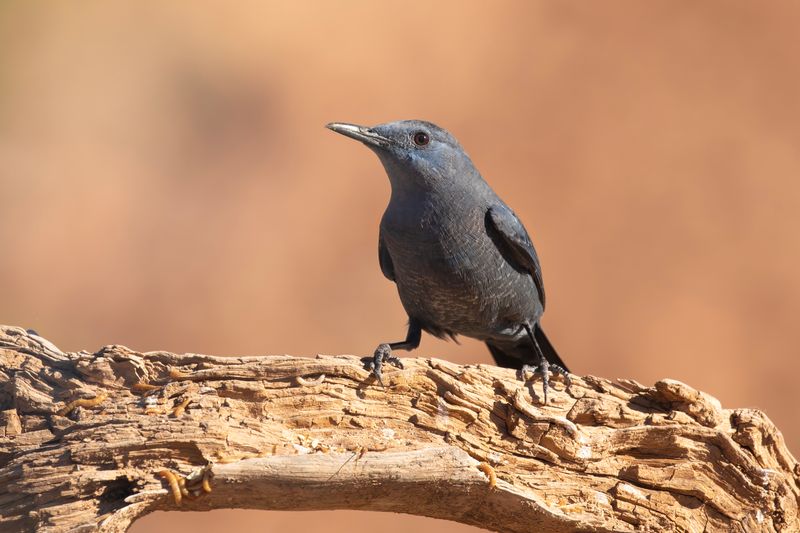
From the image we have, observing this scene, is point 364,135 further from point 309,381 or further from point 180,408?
point 180,408

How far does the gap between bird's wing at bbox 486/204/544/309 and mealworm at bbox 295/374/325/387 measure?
1.47 metres

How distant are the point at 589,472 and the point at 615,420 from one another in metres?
0.28

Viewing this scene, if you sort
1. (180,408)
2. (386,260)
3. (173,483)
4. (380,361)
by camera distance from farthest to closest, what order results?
(386,260), (380,361), (180,408), (173,483)

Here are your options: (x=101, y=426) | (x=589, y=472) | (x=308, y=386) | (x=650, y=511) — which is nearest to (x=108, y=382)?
(x=101, y=426)

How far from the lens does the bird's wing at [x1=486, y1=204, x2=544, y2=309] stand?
4.78 m

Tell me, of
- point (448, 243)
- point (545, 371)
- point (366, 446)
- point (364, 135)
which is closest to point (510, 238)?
point (448, 243)

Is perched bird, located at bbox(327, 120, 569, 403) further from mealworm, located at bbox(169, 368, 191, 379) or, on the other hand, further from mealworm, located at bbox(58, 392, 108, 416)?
mealworm, located at bbox(58, 392, 108, 416)

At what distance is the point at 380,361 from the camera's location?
389cm

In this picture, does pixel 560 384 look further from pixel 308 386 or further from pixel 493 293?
pixel 308 386

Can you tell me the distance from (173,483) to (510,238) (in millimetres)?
2275

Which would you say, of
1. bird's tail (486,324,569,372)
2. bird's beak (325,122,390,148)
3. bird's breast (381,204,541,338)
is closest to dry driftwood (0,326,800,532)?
bird's breast (381,204,541,338)

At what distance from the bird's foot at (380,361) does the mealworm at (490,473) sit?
553 millimetres

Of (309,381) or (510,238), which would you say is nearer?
(309,381)

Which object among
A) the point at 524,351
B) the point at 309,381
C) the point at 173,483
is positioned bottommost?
the point at 173,483
